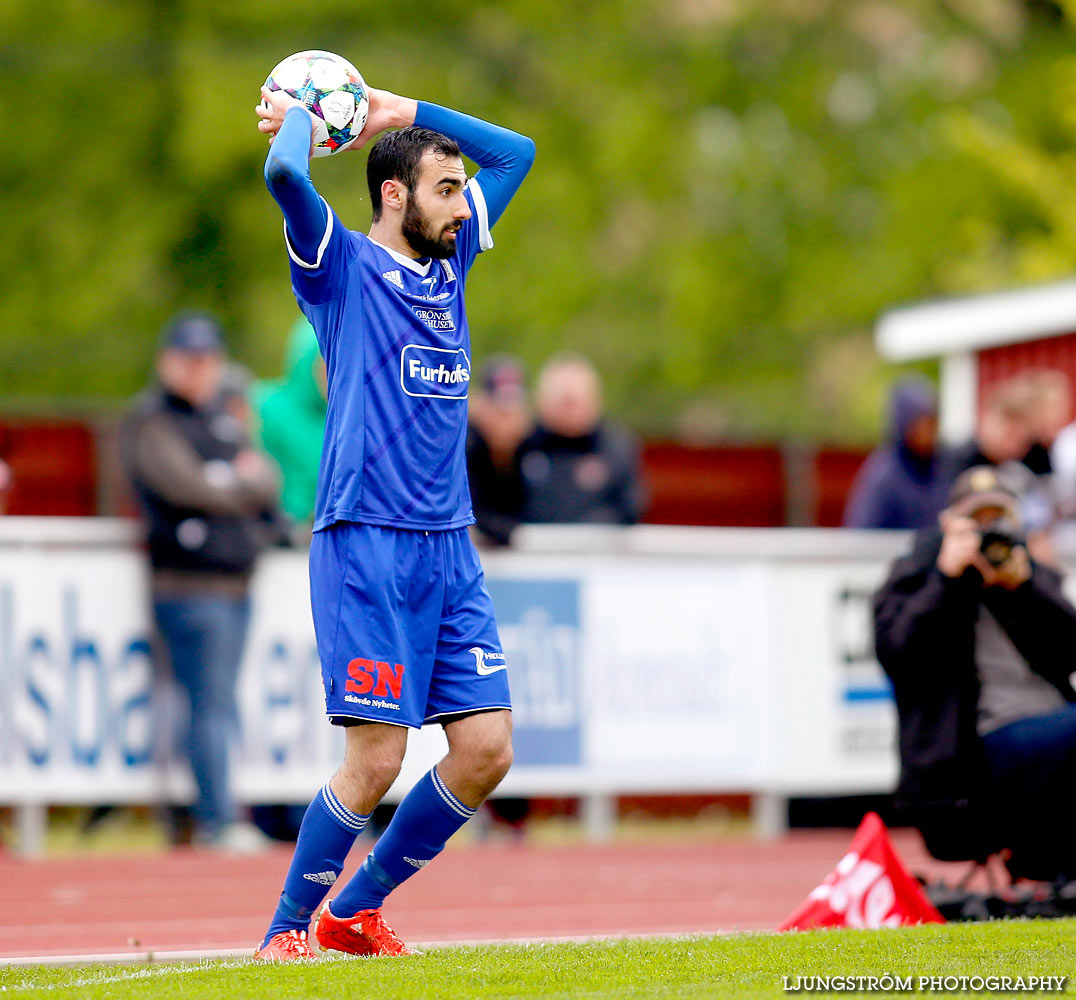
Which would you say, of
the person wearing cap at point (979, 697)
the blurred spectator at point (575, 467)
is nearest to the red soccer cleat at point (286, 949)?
the person wearing cap at point (979, 697)

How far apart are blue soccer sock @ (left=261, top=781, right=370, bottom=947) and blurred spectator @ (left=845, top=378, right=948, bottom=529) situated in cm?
760

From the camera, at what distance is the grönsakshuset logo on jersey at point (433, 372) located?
18.4ft

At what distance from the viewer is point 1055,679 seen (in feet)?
24.2

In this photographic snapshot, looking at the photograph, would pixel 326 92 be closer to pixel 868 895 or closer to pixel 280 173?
pixel 280 173

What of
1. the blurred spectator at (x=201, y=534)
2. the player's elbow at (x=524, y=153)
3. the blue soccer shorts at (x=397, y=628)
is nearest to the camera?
the blue soccer shorts at (x=397, y=628)

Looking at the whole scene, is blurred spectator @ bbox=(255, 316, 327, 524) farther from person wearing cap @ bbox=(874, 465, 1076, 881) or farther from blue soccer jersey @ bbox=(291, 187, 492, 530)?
blue soccer jersey @ bbox=(291, 187, 492, 530)

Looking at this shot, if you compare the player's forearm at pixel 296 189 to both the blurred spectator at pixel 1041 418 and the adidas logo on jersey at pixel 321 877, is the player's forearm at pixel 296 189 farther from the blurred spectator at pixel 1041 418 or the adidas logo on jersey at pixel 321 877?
the blurred spectator at pixel 1041 418

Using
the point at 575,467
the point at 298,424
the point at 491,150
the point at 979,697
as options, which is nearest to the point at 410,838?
the point at 491,150

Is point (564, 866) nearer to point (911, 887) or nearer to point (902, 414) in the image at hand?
point (911, 887)

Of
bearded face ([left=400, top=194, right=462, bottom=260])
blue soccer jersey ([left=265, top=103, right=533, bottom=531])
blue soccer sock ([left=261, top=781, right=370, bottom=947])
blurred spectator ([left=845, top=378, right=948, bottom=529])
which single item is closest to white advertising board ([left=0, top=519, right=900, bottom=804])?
blurred spectator ([left=845, top=378, right=948, bottom=529])

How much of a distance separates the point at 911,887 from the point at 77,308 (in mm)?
22863

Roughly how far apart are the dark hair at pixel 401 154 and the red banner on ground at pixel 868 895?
8.90 ft

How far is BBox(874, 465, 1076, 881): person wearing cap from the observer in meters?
6.95

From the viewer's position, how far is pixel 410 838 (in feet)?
18.7
